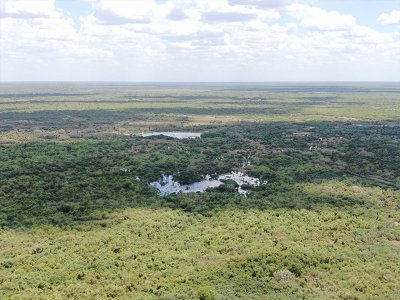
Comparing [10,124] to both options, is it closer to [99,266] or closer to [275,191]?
[275,191]

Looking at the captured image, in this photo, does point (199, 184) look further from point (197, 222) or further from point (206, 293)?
point (206, 293)

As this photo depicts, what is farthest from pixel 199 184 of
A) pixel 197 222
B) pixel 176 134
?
pixel 176 134

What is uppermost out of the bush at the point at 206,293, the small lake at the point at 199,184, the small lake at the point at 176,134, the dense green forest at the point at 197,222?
the bush at the point at 206,293

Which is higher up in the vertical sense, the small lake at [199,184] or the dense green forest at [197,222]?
the dense green forest at [197,222]

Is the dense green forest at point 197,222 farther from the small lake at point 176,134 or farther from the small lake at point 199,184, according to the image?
the small lake at point 176,134

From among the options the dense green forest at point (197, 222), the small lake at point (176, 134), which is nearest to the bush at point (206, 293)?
the dense green forest at point (197, 222)

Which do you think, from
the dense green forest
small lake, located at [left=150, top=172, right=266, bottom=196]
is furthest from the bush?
small lake, located at [left=150, top=172, right=266, bottom=196]

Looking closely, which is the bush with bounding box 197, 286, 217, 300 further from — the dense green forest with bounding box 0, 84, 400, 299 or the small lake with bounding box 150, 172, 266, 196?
the small lake with bounding box 150, 172, 266, 196
